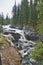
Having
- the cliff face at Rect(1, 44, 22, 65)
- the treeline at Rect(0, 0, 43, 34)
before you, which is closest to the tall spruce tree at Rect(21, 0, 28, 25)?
the treeline at Rect(0, 0, 43, 34)

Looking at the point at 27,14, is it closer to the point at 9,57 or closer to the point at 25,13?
the point at 25,13

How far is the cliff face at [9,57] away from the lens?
1817cm

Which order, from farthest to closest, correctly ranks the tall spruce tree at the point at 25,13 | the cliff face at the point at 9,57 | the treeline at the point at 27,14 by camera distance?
the tall spruce tree at the point at 25,13 → the treeline at the point at 27,14 → the cliff face at the point at 9,57

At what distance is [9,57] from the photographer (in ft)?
61.8

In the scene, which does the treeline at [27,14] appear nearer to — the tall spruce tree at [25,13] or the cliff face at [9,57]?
the tall spruce tree at [25,13]

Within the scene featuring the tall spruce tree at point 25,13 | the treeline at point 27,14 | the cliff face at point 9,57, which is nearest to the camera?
the cliff face at point 9,57

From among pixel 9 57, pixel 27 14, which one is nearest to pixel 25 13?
pixel 27 14

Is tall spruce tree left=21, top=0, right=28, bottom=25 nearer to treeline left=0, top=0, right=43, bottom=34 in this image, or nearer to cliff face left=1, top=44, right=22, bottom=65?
treeline left=0, top=0, right=43, bottom=34

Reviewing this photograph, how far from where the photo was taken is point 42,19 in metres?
8.34

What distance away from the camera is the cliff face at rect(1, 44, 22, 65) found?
1817 cm

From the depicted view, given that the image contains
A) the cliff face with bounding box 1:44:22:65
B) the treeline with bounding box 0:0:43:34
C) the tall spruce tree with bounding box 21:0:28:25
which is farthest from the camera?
the tall spruce tree with bounding box 21:0:28:25

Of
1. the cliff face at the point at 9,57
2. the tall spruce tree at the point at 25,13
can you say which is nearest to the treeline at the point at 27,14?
the tall spruce tree at the point at 25,13

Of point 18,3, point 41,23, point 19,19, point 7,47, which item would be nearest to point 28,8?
point 19,19

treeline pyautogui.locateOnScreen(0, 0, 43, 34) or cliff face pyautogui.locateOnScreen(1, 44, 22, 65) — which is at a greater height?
cliff face pyautogui.locateOnScreen(1, 44, 22, 65)
